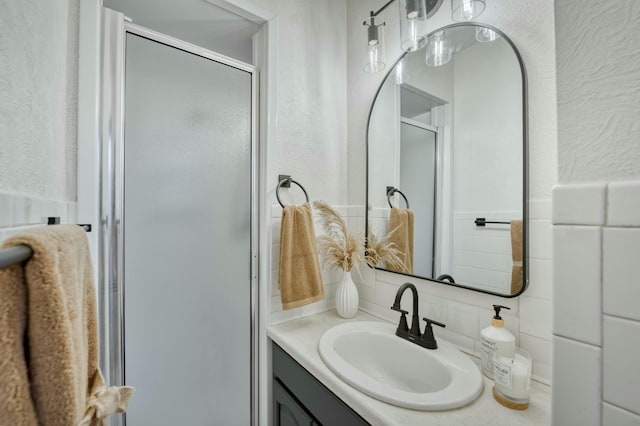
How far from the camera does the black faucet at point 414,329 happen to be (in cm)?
93

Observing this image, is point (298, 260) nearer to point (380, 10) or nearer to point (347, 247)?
point (347, 247)

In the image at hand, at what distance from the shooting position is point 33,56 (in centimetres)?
46

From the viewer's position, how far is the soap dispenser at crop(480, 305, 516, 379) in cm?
73

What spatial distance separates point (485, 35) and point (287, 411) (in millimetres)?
1590

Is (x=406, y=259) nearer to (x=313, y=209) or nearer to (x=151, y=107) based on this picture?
(x=313, y=209)

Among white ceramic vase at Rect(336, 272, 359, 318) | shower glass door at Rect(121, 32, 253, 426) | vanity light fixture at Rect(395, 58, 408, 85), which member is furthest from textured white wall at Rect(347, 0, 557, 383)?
shower glass door at Rect(121, 32, 253, 426)

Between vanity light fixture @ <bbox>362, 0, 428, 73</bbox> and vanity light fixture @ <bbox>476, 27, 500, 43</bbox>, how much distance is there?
199 mm

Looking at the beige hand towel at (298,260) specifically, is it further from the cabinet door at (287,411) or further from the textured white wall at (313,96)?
the cabinet door at (287,411)

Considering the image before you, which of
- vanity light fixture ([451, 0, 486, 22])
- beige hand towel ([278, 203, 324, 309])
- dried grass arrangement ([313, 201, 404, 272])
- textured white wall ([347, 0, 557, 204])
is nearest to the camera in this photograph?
textured white wall ([347, 0, 557, 204])

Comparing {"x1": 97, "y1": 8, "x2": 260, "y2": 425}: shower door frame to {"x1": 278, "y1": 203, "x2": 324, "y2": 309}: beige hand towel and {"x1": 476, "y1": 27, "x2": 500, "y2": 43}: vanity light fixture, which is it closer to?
{"x1": 278, "y1": 203, "x2": 324, "y2": 309}: beige hand towel

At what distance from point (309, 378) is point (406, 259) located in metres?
0.62

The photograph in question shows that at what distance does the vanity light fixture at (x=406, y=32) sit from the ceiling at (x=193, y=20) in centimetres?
55

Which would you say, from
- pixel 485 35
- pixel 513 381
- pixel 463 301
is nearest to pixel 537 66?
pixel 485 35

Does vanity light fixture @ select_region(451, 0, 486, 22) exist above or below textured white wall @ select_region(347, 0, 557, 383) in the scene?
above
